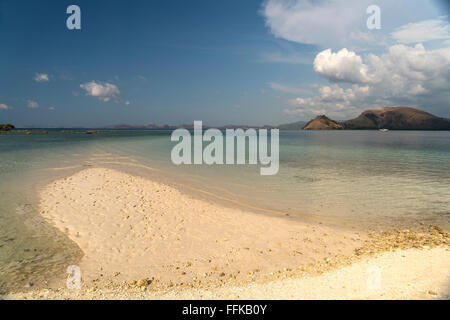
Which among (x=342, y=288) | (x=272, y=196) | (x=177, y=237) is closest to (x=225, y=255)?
(x=177, y=237)

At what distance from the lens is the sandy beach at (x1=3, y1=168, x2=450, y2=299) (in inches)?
230

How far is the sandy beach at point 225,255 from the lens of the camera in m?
5.84

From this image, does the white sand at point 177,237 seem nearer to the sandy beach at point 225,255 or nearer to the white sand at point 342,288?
the sandy beach at point 225,255

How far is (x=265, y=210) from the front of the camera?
512 inches

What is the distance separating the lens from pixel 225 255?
8.22m

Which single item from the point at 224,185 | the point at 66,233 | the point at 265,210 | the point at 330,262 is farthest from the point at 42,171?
the point at 330,262

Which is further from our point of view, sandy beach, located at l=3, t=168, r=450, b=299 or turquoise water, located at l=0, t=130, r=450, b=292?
turquoise water, located at l=0, t=130, r=450, b=292

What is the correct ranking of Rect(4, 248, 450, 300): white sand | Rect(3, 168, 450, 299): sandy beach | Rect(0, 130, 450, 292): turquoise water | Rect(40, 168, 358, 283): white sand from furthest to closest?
Rect(0, 130, 450, 292): turquoise water → Rect(40, 168, 358, 283): white sand → Rect(3, 168, 450, 299): sandy beach → Rect(4, 248, 450, 300): white sand

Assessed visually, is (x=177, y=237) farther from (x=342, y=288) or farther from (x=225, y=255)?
(x=342, y=288)

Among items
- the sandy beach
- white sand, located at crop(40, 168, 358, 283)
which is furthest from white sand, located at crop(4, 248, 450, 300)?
white sand, located at crop(40, 168, 358, 283)

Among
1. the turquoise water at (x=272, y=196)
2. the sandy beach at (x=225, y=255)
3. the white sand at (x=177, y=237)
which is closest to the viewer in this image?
the sandy beach at (x=225, y=255)

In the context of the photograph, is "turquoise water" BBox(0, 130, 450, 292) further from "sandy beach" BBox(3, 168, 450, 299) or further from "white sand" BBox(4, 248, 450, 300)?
"white sand" BBox(4, 248, 450, 300)

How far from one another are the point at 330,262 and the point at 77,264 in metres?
8.40

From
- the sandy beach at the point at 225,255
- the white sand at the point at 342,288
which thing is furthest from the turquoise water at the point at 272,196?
the white sand at the point at 342,288
